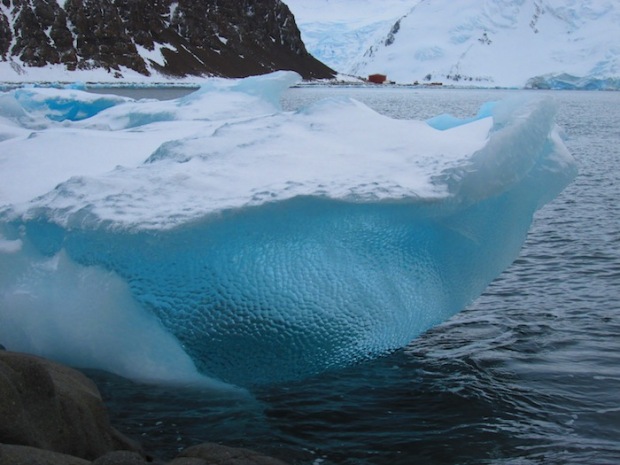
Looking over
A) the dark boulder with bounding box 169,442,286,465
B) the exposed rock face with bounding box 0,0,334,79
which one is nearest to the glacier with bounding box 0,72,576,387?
the dark boulder with bounding box 169,442,286,465

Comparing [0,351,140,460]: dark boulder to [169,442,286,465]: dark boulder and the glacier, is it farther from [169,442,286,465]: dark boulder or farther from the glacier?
the glacier

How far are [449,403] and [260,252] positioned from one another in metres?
1.89

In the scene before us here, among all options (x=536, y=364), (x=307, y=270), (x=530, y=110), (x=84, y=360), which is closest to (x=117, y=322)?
(x=84, y=360)

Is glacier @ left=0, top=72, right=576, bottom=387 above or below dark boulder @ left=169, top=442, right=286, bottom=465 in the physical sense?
above

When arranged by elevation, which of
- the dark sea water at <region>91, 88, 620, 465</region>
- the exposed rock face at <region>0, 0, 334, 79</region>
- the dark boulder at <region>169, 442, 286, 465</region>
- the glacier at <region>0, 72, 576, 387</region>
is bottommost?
the dark sea water at <region>91, 88, 620, 465</region>

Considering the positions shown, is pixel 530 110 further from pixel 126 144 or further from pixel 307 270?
pixel 126 144

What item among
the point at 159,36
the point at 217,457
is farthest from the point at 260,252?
the point at 159,36

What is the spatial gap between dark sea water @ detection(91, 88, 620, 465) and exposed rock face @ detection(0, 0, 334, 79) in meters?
82.6

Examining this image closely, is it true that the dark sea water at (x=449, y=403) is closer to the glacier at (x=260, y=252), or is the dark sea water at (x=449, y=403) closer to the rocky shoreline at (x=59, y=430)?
the glacier at (x=260, y=252)

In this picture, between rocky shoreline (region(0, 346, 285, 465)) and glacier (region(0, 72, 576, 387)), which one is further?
glacier (region(0, 72, 576, 387))

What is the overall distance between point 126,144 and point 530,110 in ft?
16.3

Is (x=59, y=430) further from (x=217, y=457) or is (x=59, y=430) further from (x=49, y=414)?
(x=217, y=457)

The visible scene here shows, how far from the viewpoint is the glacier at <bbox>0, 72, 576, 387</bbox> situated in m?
5.58

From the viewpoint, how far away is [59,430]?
4.47 meters
